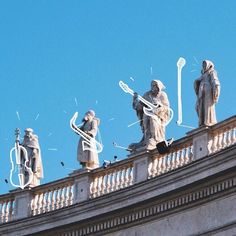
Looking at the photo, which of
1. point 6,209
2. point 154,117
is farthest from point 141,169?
point 6,209

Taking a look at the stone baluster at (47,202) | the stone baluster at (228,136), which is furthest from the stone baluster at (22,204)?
the stone baluster at (228,136)

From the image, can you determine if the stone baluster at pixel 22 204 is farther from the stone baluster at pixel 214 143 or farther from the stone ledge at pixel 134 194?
the stone baluster at pixel 214 143

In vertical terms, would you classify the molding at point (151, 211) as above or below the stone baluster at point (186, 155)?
below

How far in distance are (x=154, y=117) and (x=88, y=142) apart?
11.6 ft

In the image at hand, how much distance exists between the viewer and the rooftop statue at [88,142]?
160 feet

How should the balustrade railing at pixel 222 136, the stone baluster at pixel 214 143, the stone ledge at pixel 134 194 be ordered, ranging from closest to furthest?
the stone ledge at pixel 134 194, the balustrade railing at pixel 222 136, the stone baluster at pixel 214 143

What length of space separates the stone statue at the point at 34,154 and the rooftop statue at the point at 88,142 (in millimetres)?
2829

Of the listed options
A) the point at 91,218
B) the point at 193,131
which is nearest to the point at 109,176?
the point at 91,218

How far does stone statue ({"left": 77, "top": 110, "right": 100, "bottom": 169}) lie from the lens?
1917 inches

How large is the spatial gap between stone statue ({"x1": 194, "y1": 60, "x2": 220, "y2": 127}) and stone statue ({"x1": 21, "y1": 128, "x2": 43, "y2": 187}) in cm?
914

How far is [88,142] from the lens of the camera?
4900 cm

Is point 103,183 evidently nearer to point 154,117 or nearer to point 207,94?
point 154,117

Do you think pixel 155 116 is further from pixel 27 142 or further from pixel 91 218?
pixel 27 142

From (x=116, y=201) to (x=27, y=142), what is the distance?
747 cm
